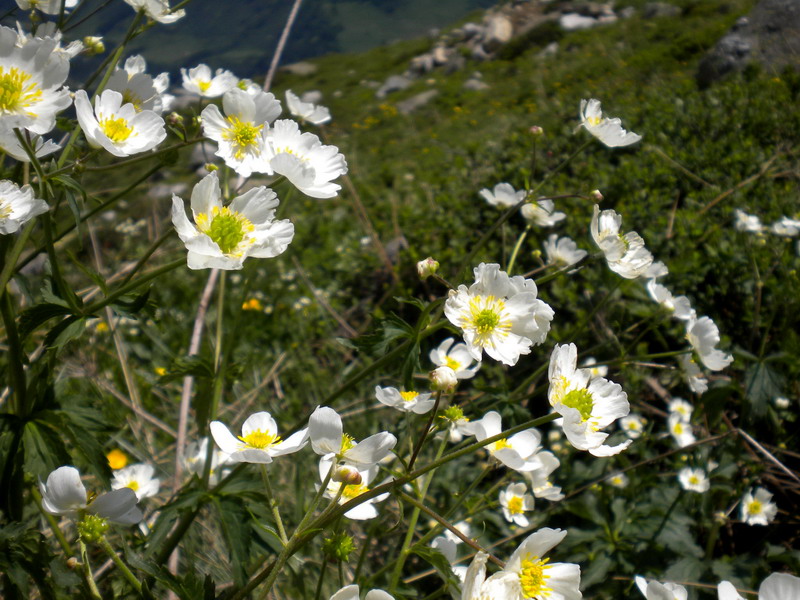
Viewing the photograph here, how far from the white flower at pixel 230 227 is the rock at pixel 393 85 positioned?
18363mm

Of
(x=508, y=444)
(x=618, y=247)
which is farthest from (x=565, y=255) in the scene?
(x=508, y=444)

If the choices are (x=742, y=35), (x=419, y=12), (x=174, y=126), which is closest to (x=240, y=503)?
(x=174, y=126)

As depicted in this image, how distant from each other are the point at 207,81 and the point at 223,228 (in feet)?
2.42

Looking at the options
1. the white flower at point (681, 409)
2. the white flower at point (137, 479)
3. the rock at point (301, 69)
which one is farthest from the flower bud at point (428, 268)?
the rock at point (301, 69)

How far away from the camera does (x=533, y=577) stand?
85 centimetres

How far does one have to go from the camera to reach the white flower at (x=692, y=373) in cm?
141

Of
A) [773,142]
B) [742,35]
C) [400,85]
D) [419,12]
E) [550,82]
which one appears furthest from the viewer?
[419,12]

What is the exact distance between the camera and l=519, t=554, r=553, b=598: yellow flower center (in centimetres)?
83

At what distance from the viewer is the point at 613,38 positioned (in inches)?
587

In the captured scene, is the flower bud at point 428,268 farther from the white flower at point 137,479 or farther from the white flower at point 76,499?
the white flower at point 137,479

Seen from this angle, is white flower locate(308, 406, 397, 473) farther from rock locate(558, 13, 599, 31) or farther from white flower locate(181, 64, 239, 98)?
rock locate(558, 13, 599, 31)

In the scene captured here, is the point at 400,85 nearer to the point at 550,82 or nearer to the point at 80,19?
the point at 550,82

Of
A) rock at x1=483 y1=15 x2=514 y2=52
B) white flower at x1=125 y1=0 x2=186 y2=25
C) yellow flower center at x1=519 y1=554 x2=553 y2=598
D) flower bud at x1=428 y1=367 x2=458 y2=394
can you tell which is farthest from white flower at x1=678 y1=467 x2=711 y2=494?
rock at x1=483 y1=15 x2=514 y2=52

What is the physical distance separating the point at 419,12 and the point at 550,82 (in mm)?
21110
